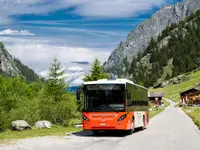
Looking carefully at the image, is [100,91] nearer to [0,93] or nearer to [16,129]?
[16,129]

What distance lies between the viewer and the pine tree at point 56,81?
42.4m

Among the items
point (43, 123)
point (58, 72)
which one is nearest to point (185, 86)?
point (58, 72)

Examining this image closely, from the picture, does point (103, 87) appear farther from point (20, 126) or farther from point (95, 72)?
point (95, 72)

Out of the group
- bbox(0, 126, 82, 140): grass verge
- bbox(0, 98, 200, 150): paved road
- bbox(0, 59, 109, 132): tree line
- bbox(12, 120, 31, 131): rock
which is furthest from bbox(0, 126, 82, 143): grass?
bbox(0, 59, 109, 132): tree line

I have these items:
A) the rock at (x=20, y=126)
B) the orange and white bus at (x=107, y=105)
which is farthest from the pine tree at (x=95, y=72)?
the orange and white bus at (x=107, y=105)

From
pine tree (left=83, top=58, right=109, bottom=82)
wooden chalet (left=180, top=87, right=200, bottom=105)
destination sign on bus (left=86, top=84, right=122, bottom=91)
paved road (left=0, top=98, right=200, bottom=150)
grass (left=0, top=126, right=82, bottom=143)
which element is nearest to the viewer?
paved road (left=0, top=98, right=200, bottom=150)

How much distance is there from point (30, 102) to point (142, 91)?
12866mm

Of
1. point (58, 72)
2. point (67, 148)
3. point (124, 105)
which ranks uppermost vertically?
point (58, 72)

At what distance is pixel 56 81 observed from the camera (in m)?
45.0

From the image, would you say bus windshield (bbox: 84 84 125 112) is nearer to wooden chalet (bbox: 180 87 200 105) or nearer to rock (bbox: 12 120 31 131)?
rock (bbox: 12 120 31 131)

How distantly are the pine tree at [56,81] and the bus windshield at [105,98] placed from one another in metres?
18.0

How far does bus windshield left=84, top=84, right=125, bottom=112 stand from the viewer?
23.7 m

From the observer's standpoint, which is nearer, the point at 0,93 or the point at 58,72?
the point at 0,93

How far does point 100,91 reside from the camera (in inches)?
955
